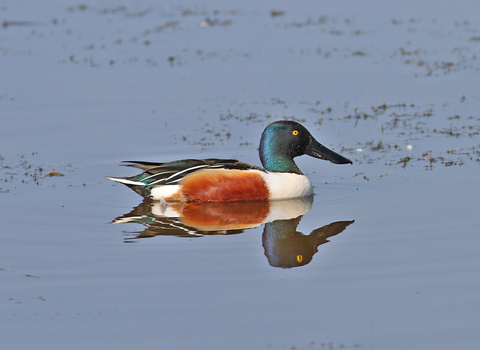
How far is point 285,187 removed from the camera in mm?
8453

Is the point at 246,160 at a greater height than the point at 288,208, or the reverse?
the point at 246,160

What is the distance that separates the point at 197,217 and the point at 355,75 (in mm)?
6873

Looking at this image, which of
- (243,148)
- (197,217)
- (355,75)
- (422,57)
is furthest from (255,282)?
(422,57)

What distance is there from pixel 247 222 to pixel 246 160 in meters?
2.32

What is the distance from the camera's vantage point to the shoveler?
837cm

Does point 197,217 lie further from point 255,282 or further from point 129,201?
point 255,282

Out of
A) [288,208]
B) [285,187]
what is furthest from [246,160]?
[288,208]

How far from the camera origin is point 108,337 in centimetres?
482

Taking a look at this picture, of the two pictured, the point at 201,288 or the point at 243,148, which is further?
the point at 243,148

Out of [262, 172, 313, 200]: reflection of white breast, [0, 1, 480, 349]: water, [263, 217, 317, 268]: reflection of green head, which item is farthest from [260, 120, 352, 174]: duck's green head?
[263, 217, 317, 268]: reflection of green head

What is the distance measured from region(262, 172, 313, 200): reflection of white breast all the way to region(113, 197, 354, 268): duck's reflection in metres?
0.07

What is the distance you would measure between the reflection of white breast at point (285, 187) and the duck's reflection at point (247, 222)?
0.07 meters

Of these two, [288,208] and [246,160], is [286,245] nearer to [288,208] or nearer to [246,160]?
[288,208]

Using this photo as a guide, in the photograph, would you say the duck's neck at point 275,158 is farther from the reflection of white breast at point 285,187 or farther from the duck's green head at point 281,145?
the reflection of white breast at point 285,187
